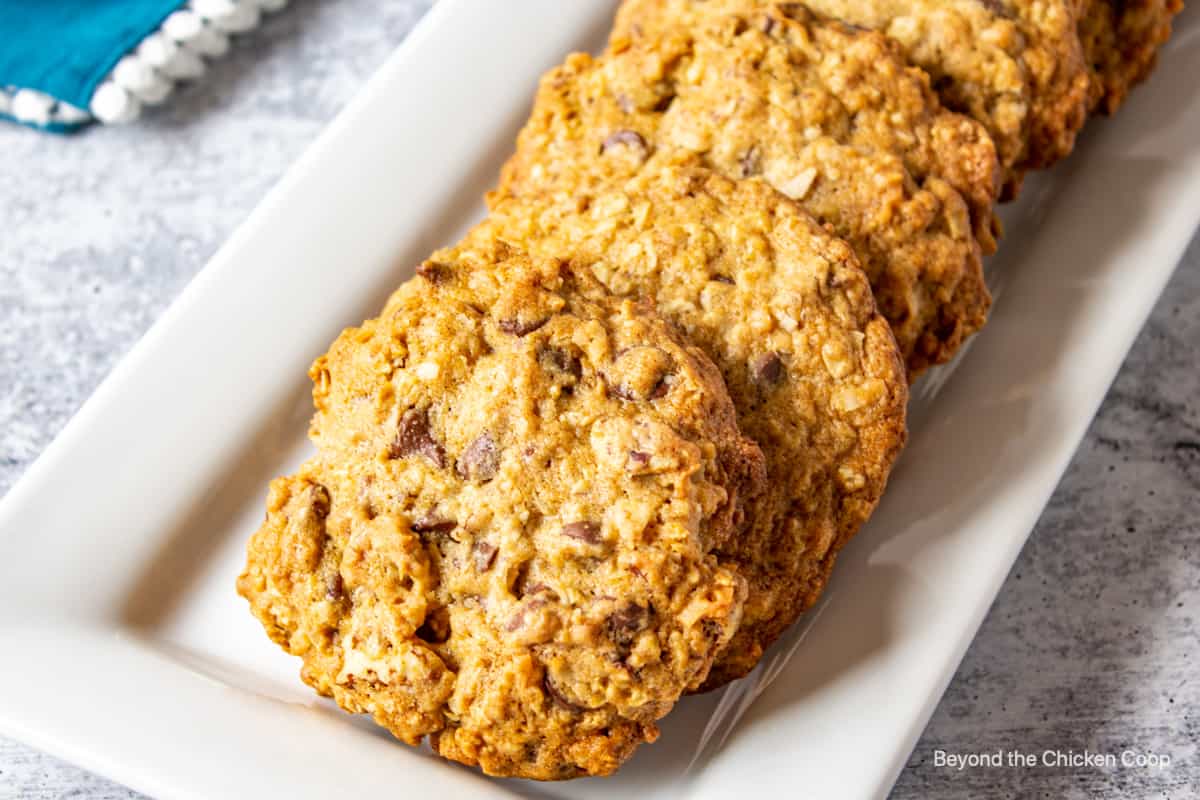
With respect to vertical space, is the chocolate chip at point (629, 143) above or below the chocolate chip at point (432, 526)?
above

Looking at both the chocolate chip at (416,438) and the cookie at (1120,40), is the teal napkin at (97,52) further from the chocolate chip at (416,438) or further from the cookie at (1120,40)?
the cookie at (1120,40)

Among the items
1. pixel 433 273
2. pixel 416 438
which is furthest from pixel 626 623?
pixel 433 273

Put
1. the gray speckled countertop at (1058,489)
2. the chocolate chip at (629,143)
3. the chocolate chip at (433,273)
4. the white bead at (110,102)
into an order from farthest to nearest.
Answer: the white bead at (110,102), the gray speckled countertop at (1058,489), the chocolate chip at (629,143), the chocolate chip at (433,273)

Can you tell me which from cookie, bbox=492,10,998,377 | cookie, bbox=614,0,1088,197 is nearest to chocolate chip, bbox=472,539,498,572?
cookie, bbox=492,10,998,377

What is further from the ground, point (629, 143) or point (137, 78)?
point (629, 143)

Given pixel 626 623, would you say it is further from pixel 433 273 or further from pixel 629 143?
pixel 629 143

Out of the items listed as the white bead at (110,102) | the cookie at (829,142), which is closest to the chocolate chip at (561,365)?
the cookie at (829,142)

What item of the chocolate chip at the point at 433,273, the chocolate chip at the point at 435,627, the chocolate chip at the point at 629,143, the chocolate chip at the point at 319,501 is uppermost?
the chocolate chip at the point at 629,143
